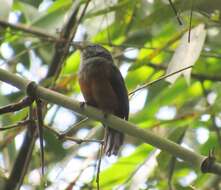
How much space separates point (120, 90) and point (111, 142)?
15.1 inches

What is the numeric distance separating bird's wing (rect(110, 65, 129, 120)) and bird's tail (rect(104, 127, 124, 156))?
147 millimetres

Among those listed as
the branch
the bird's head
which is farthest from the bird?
the branch

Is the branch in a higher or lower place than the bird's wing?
higher

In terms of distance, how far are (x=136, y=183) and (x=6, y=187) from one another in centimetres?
52

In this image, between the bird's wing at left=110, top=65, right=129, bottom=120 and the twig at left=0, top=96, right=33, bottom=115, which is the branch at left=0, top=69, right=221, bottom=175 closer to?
the twig at left=0, top=96, right=33, bottom=115

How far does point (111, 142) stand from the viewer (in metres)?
2.44

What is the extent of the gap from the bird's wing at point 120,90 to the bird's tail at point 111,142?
0.48 feet

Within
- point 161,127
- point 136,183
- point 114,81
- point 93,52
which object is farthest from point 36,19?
point 136,183

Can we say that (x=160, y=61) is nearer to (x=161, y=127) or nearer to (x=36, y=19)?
(x=161, y=127)

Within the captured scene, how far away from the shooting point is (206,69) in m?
3.23

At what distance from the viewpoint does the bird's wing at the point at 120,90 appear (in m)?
2.67

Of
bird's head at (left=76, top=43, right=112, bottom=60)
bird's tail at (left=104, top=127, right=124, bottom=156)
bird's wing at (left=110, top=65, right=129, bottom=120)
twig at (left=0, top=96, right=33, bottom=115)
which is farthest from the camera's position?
bird's head at (left=76, top=43, right=112, bottom=60)

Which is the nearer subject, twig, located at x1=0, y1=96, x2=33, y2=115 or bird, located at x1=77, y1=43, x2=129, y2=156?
twig, located at x1=0, y1=96, x2=33, y2=115

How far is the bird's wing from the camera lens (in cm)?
267
